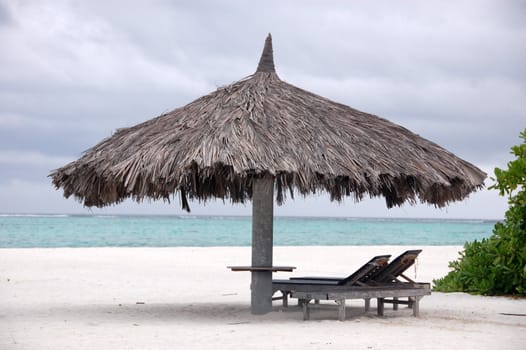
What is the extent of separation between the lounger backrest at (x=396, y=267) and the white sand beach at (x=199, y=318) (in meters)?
0.44

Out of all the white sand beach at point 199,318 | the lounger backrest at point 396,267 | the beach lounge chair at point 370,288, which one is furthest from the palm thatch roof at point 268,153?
the white sand beach at point 199,318

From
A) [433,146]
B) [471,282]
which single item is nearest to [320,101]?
[433,146]

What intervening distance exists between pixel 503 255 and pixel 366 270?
11.9 ft

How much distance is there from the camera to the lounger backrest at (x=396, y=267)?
8.60 meters

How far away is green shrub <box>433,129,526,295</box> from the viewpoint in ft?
34.2

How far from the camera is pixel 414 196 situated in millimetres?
8844

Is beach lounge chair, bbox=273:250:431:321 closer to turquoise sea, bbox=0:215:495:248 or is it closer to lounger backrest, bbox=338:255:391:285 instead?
lounger backrest, bbox=338:255:391:285

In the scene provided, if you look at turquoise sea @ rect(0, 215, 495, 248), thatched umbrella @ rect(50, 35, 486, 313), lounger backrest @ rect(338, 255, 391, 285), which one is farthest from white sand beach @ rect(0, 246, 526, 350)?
turquoise sea @ rect(0, 215, 495, 248)

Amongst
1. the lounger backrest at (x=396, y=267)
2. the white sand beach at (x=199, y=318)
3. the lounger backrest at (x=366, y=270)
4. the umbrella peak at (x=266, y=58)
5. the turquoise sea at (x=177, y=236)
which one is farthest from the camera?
the turquoise sea at (x=177, y=236)

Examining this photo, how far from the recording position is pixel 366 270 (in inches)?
336

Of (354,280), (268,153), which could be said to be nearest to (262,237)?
(354,280)

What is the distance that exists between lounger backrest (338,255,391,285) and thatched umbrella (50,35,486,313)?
746 millimetres

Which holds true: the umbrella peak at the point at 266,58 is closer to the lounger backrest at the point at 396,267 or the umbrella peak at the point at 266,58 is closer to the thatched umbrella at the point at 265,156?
the thatched umbrella at the point at 265,156

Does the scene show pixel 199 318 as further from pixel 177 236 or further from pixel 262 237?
pixel 177 236
